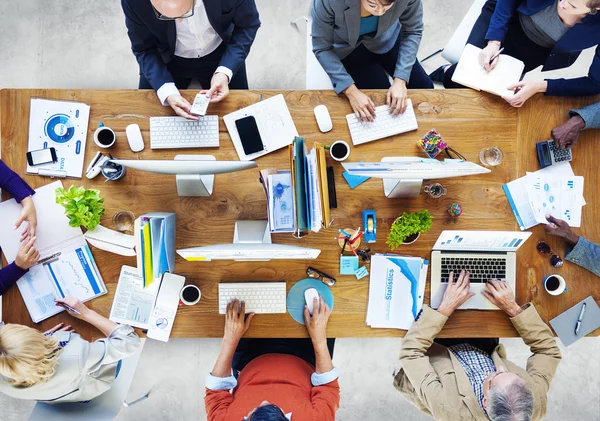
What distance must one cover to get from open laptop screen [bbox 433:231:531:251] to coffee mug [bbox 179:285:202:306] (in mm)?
1028

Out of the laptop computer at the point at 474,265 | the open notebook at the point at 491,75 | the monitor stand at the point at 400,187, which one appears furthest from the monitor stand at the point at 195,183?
the open notebook at the point at 491,75

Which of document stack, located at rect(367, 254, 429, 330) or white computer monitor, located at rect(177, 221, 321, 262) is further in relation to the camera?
document stack, located at rect(367, 254, 429, 330)

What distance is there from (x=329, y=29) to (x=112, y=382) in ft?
6.08

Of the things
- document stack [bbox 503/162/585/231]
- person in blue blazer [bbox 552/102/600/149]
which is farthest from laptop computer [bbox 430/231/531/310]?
person in blue blazer [bbox 552/102/600/149]

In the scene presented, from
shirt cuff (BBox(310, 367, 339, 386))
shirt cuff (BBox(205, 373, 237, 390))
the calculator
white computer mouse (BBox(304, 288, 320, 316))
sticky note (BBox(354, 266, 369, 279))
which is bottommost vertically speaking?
shirt cuff (BBox(205, 373, 237, 390))

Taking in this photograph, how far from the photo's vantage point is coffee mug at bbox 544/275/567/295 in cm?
183

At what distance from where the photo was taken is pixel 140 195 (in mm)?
1855

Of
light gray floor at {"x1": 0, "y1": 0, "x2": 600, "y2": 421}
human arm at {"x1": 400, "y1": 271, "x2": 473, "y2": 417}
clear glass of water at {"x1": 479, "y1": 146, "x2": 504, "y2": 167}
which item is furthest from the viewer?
light gray floor at {"x1": 0, "y1": 0, "x2": 600, "y2": 421}

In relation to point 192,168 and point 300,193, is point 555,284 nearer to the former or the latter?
point 300,193

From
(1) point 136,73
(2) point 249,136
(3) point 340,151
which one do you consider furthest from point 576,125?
(1) point 136,73

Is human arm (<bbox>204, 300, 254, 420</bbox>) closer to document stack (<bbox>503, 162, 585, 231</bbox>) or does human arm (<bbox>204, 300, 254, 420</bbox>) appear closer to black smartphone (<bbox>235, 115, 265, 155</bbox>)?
black smartphone (<bbox>235, 115, 265, 155</bbox>)

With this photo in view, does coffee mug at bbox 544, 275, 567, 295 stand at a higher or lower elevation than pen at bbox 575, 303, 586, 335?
higher

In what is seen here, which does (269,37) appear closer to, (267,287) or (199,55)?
(199,55)

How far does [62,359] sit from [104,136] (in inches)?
36.2
